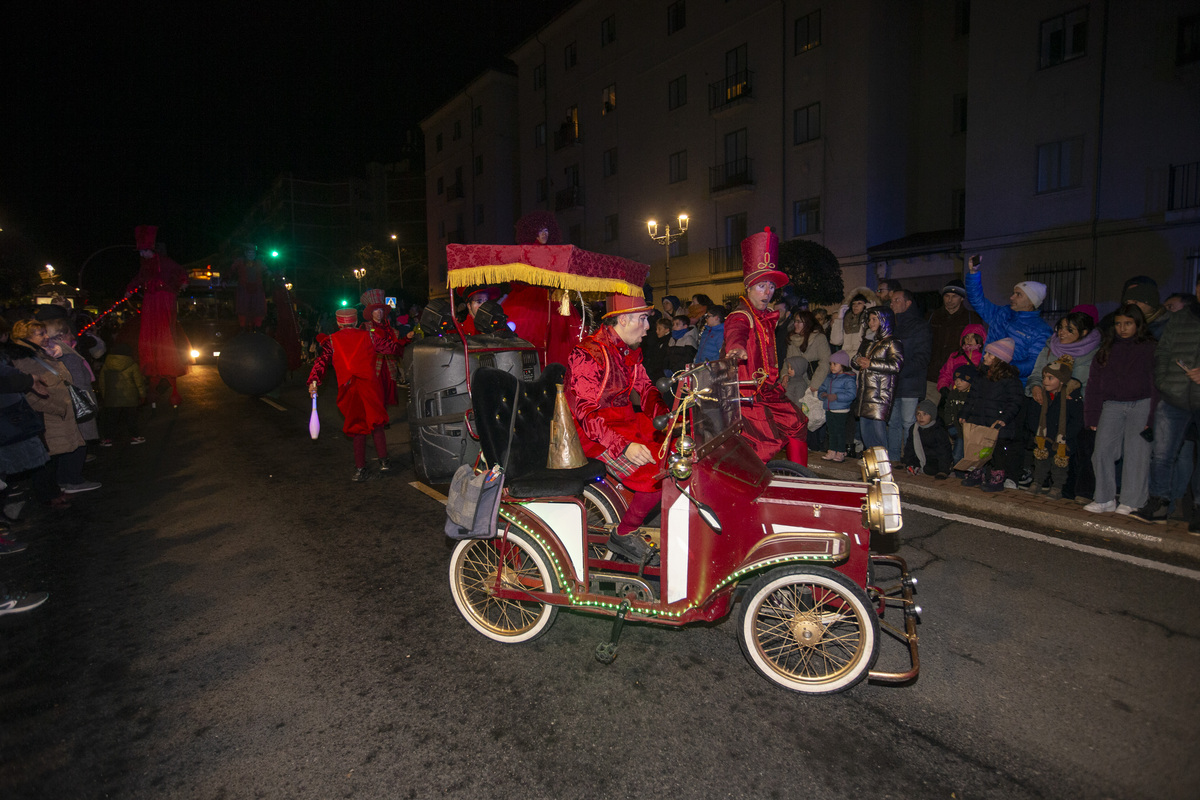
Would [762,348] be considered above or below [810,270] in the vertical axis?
below

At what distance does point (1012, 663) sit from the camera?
129 inches

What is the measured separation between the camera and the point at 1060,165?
1694cm

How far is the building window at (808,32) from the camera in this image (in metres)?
21.8

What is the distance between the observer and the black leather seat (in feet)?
11.4

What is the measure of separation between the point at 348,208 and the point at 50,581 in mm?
67049

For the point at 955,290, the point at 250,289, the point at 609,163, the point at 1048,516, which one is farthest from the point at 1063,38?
the point at 250,289

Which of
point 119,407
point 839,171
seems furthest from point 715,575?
point 839,171

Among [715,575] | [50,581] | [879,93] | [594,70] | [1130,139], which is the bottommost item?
[50,581]

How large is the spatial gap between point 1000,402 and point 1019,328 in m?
1.12

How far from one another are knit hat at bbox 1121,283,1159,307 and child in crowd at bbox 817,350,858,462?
2555mm

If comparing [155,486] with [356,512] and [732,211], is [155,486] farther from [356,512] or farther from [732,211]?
[732,211]

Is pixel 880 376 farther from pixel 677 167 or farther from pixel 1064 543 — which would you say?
pixel 677 167

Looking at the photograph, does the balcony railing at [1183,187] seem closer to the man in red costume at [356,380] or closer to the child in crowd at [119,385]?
the man in red costume at [356,380]

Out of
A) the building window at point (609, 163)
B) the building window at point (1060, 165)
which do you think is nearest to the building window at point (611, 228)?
the building window at point (609, 163)
